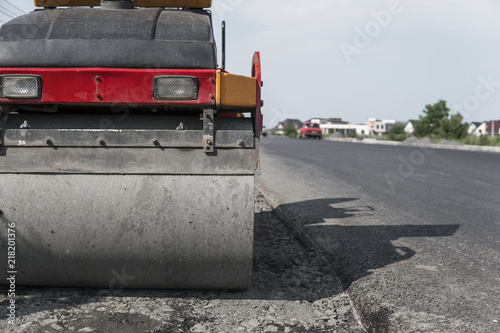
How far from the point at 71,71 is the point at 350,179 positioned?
8337mm

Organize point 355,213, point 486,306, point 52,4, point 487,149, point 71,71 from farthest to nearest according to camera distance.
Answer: point 487,149 < point 355,213 < point 52,4 < point 486,306 < point 71,71

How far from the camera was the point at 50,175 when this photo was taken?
2746mm

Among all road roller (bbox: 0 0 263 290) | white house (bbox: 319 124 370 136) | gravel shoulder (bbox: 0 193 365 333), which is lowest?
gravel shoulder (bbox: 0 193 365 333)

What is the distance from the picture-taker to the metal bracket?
2.73 meters

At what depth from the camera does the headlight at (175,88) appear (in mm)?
2715

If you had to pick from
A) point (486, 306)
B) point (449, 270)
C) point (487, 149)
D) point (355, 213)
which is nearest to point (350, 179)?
point (355, 213)

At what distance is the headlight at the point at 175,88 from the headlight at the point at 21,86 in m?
0.65

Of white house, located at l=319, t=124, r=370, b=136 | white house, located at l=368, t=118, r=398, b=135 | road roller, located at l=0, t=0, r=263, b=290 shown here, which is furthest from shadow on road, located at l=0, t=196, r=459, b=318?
white house, located at l=368, t=118, r=398, b=135

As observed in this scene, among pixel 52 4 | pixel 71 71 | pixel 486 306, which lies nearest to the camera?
pixel 71 71

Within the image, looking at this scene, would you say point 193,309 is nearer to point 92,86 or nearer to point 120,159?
Answer: point 120,159

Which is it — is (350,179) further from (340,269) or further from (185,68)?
(185,68)

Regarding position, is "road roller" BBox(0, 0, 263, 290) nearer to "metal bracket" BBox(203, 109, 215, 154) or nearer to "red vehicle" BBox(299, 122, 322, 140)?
"metal bracket" BBox(203, 109, 215, 154)

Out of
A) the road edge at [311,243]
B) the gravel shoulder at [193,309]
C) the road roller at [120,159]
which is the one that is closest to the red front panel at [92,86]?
the road roller at [120,159]

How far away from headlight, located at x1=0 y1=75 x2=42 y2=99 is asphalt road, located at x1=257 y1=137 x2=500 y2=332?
2.28m
